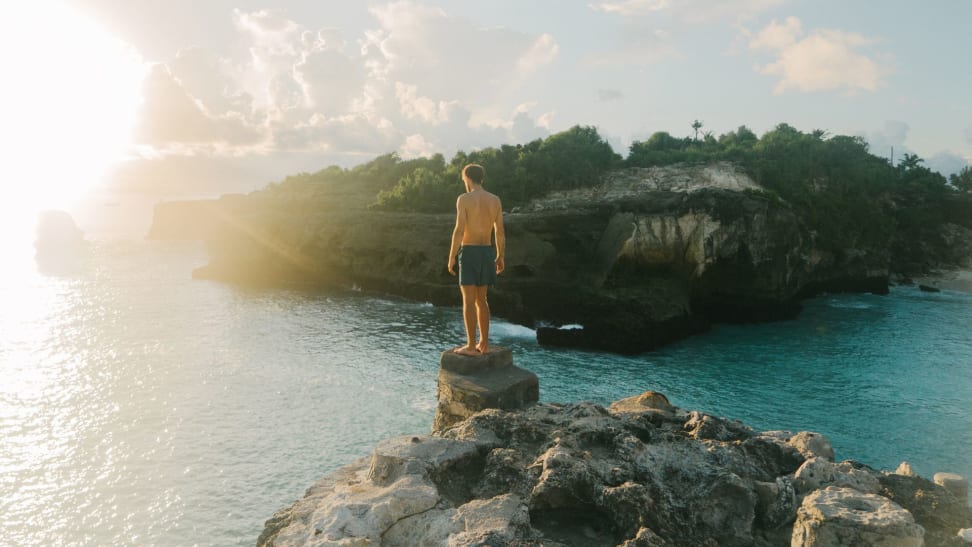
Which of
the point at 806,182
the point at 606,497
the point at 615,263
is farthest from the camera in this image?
the point at 806,182

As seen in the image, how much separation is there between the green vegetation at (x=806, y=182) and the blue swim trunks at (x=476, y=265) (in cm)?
3443

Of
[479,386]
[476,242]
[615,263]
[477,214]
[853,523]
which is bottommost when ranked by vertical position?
[853,523]

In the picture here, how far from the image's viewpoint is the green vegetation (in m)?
45.1

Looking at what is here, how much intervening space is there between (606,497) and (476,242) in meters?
4.95

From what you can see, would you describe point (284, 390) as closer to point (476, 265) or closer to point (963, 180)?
point (476, 265)

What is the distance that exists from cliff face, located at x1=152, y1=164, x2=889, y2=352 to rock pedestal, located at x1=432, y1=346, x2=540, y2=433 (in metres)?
15.7

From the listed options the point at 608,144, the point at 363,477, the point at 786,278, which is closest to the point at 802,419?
the point at 363,477

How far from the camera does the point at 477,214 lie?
9.41m

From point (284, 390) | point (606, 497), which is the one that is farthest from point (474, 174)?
point (284, 390)

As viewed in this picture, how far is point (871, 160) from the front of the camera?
56.7m

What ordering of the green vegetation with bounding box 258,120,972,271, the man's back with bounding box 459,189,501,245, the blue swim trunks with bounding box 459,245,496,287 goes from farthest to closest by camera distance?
the green vegetation with bounding box 258,120,972,271, the blue swim trunks with bounding box 459,245,496,287, the man's back with bounding box 459,189,501,245

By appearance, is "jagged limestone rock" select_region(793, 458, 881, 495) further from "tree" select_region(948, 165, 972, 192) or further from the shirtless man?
"tree" select_region(948, 165, 972, 192)

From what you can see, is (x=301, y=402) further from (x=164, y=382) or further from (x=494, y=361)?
(x=494, y=361)

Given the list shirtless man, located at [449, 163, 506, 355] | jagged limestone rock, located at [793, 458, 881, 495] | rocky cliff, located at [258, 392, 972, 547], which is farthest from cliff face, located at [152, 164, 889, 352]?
rocky cliff, located at [258, 392, 972, 547]
